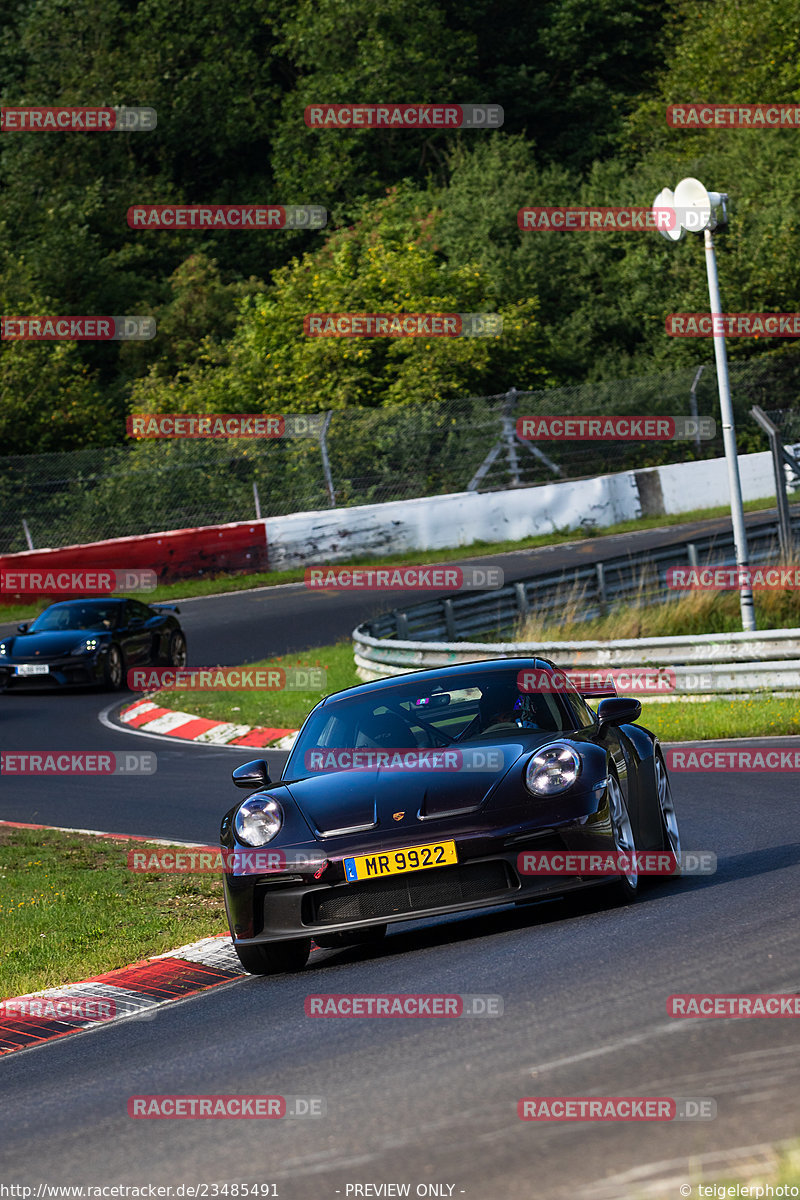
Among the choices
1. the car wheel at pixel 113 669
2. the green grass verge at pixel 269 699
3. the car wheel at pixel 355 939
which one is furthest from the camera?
the car wheel at pixel 113 669

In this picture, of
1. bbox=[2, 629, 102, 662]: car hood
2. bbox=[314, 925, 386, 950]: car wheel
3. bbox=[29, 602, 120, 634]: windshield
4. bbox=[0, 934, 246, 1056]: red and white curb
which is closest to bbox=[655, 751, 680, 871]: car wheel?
bbox=[314, 925, 386, 950]: car wheel

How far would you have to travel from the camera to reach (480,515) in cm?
3238

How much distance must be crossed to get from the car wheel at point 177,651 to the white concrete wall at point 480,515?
819 cm

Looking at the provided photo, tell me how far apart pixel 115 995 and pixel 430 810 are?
6.05ft

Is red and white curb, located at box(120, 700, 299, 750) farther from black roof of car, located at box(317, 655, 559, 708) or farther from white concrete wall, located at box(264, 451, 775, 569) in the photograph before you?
white concrete wall, located at box(264, 451, 775, 569)

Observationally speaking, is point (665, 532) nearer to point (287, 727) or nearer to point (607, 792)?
point (287, 727)

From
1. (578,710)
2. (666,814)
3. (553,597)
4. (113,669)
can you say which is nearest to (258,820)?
(578,710)

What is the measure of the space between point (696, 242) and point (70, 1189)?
45789 millimetres

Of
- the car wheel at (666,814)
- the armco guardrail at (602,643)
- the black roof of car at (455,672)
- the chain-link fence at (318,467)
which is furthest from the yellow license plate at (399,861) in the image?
the chain-link fence at (318,467)

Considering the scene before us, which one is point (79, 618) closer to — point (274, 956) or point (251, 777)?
point (251, 777)

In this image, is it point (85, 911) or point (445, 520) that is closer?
point (85, 911)

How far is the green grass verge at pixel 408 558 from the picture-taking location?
30000mm

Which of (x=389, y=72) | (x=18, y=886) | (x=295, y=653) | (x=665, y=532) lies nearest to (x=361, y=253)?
(x=389, y=72)

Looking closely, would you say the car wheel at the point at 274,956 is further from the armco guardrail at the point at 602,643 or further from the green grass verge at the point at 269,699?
the green grass verge at the point at 269,699
